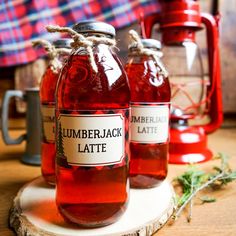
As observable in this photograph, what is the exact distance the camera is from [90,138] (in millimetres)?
288

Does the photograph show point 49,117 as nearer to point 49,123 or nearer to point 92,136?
point 49,123

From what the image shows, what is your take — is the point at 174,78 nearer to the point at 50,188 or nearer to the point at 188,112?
the point at 188,112

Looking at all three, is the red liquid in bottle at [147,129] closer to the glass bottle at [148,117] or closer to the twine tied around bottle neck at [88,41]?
the glass bottle at [148,117]

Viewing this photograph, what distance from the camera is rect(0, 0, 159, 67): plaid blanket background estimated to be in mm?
795

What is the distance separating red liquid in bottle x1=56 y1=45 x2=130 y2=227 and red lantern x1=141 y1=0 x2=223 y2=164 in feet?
0.90

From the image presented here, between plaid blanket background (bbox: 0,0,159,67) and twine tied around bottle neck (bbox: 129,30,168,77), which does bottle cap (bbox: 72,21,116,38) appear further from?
plaid blanket background (bbox: 0,0,159,67)

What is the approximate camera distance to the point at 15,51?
2.64 feet

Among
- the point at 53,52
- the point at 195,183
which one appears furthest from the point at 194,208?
the point at 53,52

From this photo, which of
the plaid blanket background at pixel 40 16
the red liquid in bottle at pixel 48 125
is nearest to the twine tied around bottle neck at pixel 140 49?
the red liquid in bottle at pixel 48 125

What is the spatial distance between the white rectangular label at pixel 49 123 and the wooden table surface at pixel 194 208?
86 mm

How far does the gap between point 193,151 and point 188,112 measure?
11 cm

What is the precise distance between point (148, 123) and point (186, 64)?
0.29 m

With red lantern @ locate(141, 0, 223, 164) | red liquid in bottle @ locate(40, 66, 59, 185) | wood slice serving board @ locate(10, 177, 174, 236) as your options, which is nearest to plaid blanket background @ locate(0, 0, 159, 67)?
red lantern @ locate(141, 0, 223, 164)

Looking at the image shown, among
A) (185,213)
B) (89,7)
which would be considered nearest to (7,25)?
(89,7)
